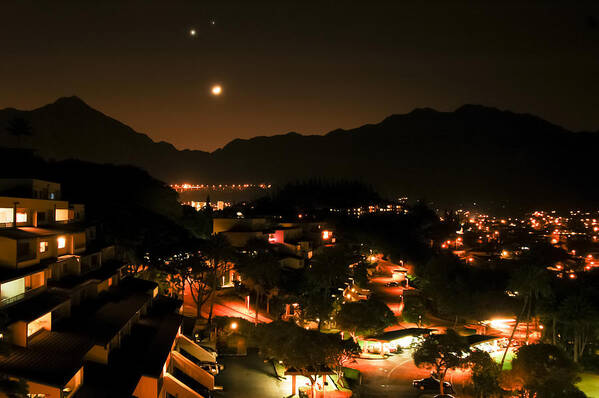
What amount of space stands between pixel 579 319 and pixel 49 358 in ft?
106

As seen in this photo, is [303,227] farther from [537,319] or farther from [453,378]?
[453,378]

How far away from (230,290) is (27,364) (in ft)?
86.4

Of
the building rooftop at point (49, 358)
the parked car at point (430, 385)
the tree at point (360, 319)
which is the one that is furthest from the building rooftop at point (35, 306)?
the parked car at point (430, 385)

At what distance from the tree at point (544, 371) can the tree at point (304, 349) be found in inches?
359

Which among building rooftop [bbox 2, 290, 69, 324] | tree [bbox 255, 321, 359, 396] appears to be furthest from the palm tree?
building rooftop [bbox 2, 290, 69, 324]

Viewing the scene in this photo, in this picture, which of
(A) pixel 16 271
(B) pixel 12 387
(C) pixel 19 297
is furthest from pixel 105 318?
(B) pixel 12 387

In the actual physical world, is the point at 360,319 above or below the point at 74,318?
below

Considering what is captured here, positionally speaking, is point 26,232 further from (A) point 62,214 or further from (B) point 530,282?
(B) point 530,282

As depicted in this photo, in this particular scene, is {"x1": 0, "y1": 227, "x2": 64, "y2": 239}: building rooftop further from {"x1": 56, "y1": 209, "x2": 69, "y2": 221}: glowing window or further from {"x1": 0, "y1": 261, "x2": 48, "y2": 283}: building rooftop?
{"x1": 56, "y1": 209, "x2": 69, "y2": 221}: glowing window

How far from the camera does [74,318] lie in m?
16.2

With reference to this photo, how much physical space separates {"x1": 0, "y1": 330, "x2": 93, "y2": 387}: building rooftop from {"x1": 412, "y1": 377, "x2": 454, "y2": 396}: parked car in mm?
17961

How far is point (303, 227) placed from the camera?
5706 cm

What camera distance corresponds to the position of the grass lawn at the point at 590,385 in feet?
86.1

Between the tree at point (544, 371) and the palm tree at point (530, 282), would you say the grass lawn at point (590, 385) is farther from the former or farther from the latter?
the palm tree at point (530, 282)
